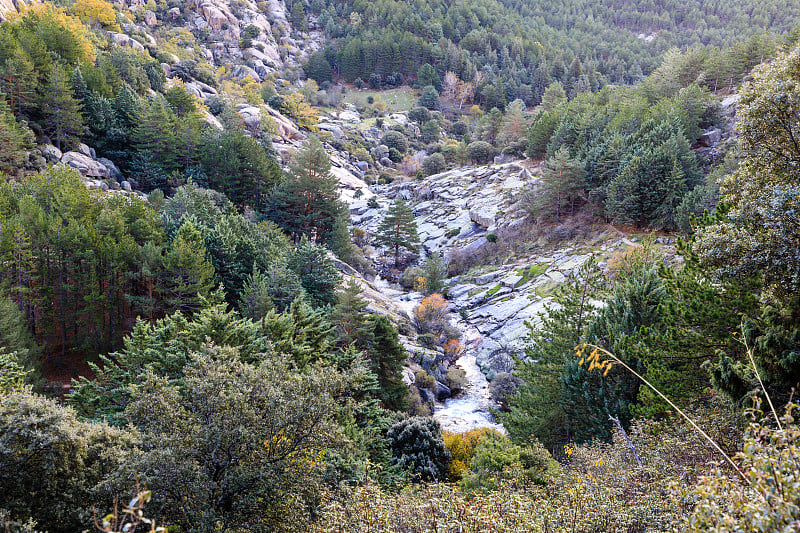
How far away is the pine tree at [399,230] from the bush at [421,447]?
112 ft

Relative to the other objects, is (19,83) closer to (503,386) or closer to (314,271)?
(314,271)

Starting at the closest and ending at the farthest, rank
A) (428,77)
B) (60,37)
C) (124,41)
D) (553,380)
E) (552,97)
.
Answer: (553,380) → (60,37) → (124,41) → (552,97) → (428,77)

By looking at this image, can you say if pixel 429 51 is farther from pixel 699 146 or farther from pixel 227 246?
pixel 227 246

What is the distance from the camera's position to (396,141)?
3438 inches

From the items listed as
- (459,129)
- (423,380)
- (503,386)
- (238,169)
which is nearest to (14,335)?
(423,380)

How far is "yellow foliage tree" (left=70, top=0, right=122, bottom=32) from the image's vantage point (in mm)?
65188

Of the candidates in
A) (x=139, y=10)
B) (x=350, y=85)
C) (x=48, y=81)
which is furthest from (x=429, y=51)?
(x=48, y=81)

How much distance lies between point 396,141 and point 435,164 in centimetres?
2129

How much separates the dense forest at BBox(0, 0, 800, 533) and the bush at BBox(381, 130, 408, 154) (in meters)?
19.6

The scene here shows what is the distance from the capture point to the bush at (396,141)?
8694 centimetres

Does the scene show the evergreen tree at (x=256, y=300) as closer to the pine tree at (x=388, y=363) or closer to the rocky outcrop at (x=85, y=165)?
the pine tree at (x=388, y=363)

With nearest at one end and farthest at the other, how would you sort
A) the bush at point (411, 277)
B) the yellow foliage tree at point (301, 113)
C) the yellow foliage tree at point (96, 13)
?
the bush at point (411, 277) < the yellow foliage tree at point (96, 13) < the yellow foliage tree at point (301, 113)

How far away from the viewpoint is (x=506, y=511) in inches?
288

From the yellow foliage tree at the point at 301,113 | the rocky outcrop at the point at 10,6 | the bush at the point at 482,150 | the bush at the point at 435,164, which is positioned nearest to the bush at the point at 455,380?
the bush at the point at 482,150
